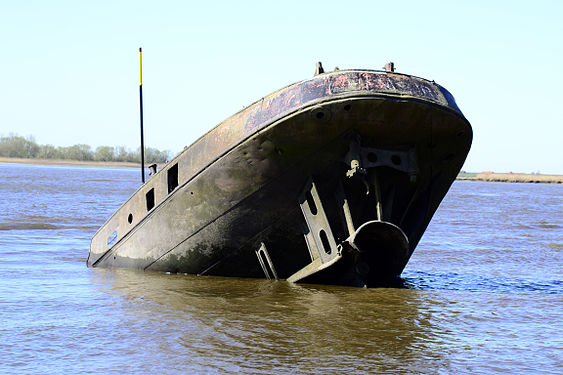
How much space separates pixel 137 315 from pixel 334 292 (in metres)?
2.31

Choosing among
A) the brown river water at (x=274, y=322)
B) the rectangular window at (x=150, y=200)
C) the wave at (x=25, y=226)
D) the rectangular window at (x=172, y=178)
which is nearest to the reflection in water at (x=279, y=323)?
the brown river water at (x=274, y=322)

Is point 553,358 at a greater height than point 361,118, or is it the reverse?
point 361,118

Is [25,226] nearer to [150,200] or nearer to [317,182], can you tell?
[150,200]

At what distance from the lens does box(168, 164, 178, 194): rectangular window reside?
9352 mm

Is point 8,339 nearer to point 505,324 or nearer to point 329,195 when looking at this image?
point 329,195

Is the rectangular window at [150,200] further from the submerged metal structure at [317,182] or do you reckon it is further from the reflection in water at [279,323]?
the reflection in water at [279,323]

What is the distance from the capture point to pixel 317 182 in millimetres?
8312

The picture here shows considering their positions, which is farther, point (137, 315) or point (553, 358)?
point (137, 315)

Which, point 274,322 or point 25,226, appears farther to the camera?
point 25,226

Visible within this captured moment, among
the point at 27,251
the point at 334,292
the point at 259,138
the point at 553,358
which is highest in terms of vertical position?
the point at 259,138

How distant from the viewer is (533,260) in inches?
492

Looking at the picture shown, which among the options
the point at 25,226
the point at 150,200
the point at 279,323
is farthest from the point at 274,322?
the point at 25,226

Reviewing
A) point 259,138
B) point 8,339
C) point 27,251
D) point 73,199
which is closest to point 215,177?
point 259,138

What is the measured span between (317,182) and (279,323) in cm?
192
